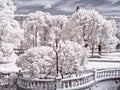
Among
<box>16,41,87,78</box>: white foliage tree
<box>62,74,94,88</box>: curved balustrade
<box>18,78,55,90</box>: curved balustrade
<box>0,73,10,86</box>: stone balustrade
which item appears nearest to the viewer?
<box>18,78,55,90</box>: curved balustrade

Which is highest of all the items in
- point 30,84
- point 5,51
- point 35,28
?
point 35,28

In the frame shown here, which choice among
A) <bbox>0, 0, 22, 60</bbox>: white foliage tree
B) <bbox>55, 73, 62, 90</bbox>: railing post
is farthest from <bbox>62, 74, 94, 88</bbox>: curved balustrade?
<bbox>0, 0, 22, 60</bbox>: white foliage tree

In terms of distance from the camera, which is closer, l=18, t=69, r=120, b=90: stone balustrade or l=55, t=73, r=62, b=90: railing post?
l=55, t=73, r=62, b=90: railing post

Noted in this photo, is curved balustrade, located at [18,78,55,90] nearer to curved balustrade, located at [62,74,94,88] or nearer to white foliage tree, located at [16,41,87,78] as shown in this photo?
white foliage tree, located at [16,41,87,78]

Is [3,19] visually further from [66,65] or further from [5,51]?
[66,65]

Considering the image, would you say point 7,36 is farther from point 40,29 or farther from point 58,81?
point 40,29

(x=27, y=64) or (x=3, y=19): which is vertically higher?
(x=3, y=19)

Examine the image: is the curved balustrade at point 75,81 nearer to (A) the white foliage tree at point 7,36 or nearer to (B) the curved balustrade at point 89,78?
(B) the curved balustrade at point 89,78

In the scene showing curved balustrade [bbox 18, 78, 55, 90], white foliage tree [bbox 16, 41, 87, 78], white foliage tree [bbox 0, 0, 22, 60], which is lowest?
curved balustrade [bbox 18, 78, 55, 90]

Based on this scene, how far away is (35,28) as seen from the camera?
2196 inches

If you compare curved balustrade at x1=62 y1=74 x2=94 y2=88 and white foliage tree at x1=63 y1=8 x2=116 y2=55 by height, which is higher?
white foliage tree at x1=63 y1=8 x2=116 y2=55

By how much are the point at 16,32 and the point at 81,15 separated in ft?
45.8

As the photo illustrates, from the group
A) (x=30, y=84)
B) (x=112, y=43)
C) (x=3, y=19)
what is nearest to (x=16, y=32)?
(x=3, y=19)

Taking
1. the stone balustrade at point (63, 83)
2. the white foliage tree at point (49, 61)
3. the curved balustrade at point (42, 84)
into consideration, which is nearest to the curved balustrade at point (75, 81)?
the stone balustrade at point (63, 83)
